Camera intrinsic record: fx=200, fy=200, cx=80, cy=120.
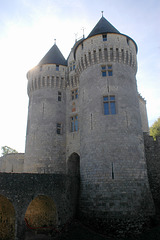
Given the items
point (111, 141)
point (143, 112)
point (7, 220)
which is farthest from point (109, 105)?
point (143, 112)

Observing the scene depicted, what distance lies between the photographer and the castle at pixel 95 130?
12.1m

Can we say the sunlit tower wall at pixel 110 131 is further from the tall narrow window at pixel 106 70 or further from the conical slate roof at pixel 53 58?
the conical slate roof at pixel 53 58

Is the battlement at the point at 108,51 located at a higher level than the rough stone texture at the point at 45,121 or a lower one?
higher

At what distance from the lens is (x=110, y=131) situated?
1355 cm

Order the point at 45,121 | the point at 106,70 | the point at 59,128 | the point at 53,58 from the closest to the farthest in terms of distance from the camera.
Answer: the point at 106,70
the point at 45,121
the point at 59,128
the point at 53,58

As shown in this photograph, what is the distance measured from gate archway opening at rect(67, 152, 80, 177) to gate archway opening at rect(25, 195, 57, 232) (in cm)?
592

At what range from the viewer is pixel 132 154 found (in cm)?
1310

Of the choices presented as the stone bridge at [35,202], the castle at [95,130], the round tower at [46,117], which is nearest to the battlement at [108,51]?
the castle at [95,130]

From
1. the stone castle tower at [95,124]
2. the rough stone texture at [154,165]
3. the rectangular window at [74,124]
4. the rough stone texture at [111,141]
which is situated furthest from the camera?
the rectangular window at [74,124]

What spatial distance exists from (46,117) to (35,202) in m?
8.50

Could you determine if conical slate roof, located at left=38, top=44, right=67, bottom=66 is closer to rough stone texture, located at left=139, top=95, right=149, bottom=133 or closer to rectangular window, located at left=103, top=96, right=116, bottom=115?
rectangular window, located at left=103, top=96, right=116, bottom=115

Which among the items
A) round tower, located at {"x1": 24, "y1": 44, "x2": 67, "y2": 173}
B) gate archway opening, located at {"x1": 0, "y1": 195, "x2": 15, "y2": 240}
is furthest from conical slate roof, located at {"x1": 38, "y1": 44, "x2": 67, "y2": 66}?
gate archway opening, located at {"x1": 0, "y1": 195, "x2": 15, "y2": 240}

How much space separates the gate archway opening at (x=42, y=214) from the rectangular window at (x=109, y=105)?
6963 millimetres

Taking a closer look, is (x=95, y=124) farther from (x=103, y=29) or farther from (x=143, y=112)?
(x=143, y=112)
